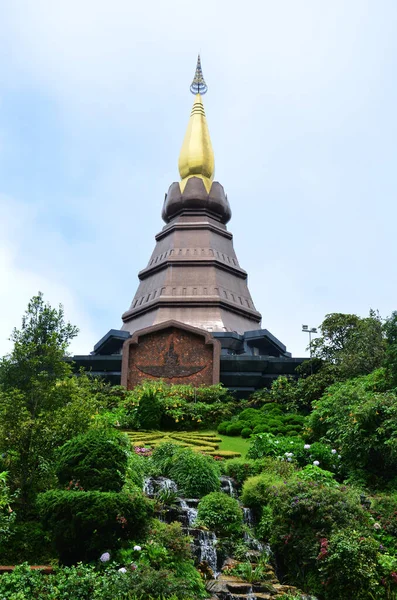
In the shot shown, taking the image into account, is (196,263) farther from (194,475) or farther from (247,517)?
(247,517)

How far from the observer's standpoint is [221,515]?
41.2 ft

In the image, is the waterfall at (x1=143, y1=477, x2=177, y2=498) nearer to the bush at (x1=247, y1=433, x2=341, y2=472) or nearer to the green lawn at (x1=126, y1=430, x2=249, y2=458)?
the bush at (x1=247, y1=433, x2=341, y2=472)

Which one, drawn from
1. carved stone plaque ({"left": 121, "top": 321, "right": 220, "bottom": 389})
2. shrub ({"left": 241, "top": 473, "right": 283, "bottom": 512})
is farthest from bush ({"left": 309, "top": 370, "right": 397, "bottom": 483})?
carved stone plaque ({"left": 121, "top": 321, "right": 220, "bottom": 389})

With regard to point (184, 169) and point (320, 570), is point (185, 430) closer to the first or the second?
point (320, 570)

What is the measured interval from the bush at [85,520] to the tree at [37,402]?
1.76m

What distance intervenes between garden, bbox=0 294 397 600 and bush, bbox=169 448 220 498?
29 millimetres

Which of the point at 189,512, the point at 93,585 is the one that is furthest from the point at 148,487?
the point at 93,585

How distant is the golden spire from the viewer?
4269 centimetres

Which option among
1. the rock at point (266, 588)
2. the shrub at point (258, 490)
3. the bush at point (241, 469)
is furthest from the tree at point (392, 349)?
the rock at point (266, 588)

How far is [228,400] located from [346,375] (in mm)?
4854

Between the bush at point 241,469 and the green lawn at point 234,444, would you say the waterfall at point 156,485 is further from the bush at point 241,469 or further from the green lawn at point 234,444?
the green lawn at point 234,444

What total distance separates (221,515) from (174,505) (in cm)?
102

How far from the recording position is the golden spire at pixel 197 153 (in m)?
42.7

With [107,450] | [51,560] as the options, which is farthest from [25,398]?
[51,560]
